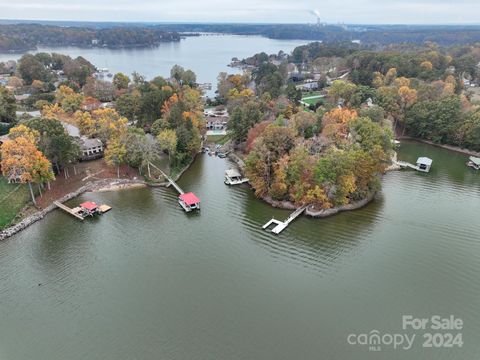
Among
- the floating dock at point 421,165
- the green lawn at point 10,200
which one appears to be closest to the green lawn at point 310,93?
the floating dock at point 421,165

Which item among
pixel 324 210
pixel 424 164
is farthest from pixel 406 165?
pixel 324 210

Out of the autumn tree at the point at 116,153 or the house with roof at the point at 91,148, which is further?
the house with roof at the point at 91,148

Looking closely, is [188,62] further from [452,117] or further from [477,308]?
A: [477,308]

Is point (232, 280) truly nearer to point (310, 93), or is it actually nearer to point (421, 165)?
point (421, 165)

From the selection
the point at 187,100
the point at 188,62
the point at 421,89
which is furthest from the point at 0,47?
the point at 421,89

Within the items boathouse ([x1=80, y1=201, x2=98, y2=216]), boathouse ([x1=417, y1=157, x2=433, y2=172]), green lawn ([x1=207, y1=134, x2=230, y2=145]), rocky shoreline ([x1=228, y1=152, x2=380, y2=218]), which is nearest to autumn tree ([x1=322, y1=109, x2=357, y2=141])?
rocky shoreline ([x1=228, y1=152, x2=380, y2=218])

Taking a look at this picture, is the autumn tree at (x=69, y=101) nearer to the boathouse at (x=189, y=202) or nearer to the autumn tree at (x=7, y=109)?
the autumn tree at (x=7, y=109)

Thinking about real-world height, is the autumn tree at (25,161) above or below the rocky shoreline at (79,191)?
above
